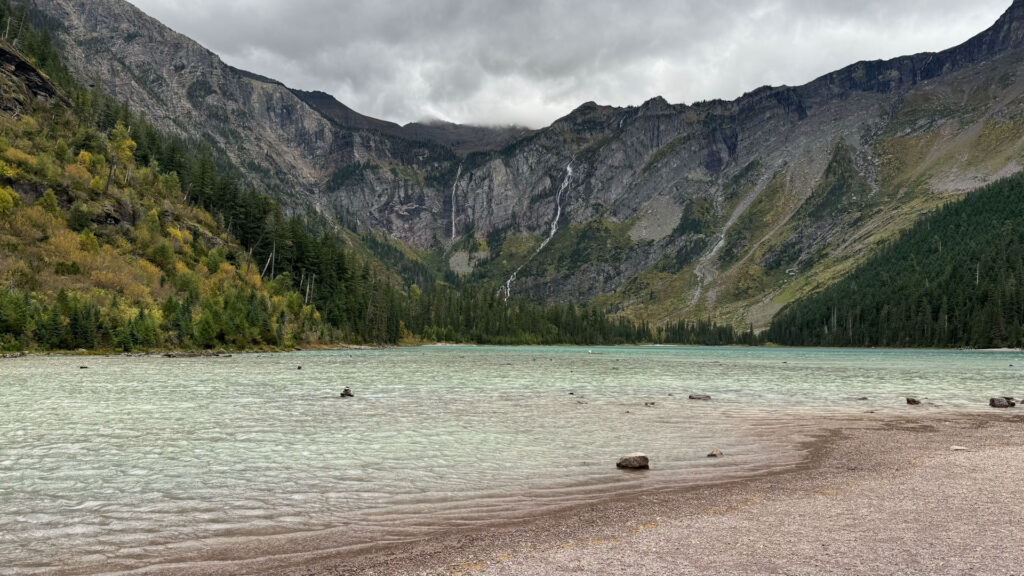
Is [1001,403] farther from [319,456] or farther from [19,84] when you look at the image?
[19,84]

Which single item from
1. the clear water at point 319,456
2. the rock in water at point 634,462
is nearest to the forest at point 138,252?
the clear water at point 319,456

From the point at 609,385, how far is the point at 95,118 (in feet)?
535


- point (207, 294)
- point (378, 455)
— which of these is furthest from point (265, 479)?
point (207, 294)

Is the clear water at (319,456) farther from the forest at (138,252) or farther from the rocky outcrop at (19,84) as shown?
the rocky outcrop at (19,84)

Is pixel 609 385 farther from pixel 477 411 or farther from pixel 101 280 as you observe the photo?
pixel 101 280

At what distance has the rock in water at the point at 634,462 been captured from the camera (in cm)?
1873

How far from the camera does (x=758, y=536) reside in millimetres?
11242

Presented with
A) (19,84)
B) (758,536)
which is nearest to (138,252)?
(19,84)

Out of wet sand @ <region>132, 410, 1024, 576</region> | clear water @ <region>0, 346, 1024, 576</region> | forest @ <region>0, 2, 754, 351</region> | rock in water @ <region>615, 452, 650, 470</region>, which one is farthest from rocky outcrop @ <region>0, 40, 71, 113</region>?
wet sand @ <region>132, 410, 1024, 576</region>

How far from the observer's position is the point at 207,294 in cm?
11325

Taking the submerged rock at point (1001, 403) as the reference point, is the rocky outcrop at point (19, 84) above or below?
above

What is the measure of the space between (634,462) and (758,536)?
759cm

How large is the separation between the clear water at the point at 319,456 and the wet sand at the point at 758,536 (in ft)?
4.31

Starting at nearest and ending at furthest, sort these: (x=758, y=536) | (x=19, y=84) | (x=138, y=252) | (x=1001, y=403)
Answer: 1. (x=758, y=536)
2. (x=1001, y=403)
3. (x=138, y=252)
4. (x=19, y=84)
